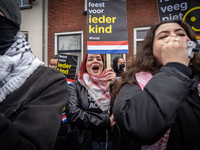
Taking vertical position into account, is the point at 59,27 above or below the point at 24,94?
above

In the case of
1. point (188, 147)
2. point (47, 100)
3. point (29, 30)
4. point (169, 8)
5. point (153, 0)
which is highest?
point (153, 0)

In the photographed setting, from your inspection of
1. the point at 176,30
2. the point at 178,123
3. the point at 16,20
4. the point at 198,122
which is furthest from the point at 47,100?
the point at 176,30

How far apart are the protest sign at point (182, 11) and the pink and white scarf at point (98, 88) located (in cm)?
125

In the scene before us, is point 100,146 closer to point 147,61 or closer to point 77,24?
point 147,61

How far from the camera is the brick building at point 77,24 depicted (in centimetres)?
586

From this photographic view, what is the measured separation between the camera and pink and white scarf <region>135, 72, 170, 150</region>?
92cm

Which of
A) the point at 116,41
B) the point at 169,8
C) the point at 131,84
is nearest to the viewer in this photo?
the point at 131,84

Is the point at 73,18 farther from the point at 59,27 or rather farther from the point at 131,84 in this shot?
the point at 131,84

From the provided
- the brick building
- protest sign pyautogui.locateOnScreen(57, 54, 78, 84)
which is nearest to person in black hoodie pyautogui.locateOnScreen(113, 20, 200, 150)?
protest sign pyautogui.locateOnScreen(57, 54, 78, 84)

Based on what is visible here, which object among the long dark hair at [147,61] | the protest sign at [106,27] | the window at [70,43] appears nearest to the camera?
the long dark hair at [147,61]

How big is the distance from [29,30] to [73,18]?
219 centimetres

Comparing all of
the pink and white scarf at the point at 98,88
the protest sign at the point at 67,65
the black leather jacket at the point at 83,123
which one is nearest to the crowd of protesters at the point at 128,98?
the black leather jacket at the point at 83,123

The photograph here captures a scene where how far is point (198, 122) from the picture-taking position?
932 millimetres

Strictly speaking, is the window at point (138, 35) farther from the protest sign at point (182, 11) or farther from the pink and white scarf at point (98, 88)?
the pink and white scarf at point (98, 88)
